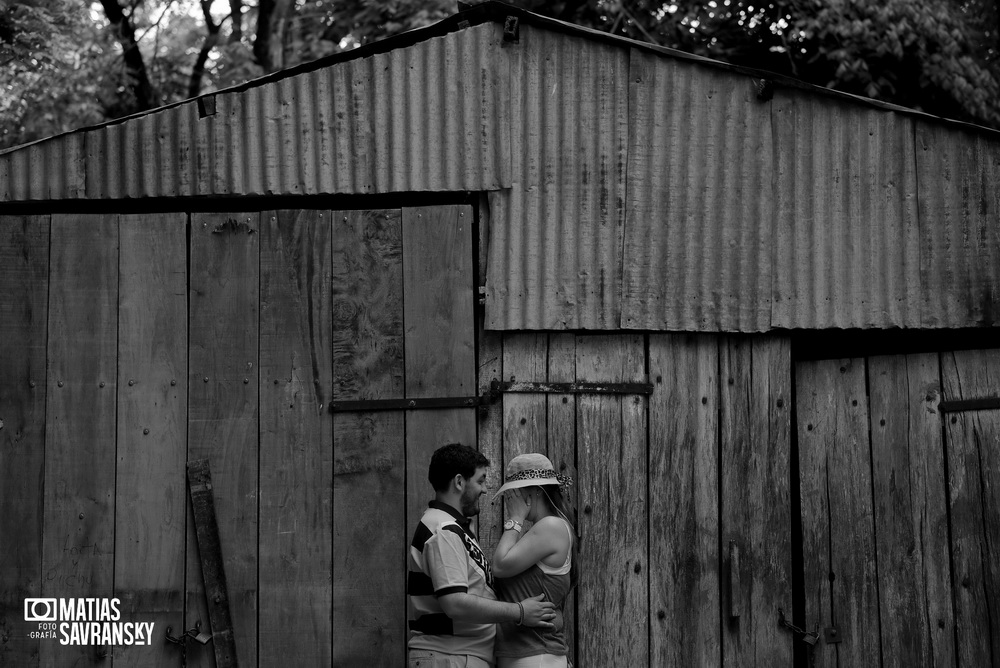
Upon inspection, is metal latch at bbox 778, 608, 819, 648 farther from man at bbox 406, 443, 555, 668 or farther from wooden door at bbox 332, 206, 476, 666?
wooden door at bbox 332, 206, 476, 666

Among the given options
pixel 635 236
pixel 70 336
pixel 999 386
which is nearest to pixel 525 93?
pixel 635 236

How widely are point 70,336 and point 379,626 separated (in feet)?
7.52

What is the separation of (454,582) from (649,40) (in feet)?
25.4

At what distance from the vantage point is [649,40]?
33.4 feet

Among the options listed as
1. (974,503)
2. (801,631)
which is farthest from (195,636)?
(974,503)

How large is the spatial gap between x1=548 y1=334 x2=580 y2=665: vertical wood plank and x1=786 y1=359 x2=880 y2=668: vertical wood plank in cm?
130

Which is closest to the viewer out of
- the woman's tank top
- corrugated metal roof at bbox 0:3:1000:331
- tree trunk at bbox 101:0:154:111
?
the woman's tank top

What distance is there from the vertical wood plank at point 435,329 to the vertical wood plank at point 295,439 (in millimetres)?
444

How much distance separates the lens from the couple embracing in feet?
13.1

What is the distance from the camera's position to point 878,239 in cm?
524

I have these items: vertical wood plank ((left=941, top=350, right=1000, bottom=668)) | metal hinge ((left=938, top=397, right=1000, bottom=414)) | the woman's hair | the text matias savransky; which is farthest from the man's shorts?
metal hinge ((left=938, top=397, right=1000, bottom=414))

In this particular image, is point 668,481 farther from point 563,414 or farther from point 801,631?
point 801,631

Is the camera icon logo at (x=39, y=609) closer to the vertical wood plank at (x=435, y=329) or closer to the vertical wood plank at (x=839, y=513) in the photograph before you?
the vertical wood plank at (x=435, y=329)

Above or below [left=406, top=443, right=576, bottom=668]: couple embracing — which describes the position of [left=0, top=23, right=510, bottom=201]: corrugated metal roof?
above
